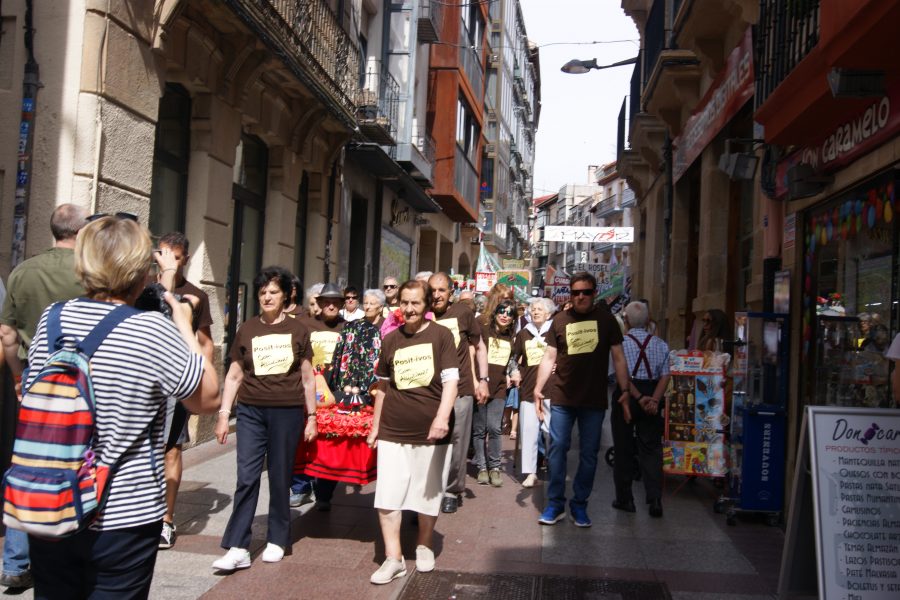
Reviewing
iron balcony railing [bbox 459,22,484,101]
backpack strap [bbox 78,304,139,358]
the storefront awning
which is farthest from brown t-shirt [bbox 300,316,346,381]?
iron balcony railing [bbox 459,22,484,101]

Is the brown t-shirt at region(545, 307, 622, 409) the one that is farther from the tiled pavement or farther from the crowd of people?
the tiled pavement

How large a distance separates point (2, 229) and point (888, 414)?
6.49 metres

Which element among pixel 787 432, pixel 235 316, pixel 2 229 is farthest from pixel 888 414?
pixel 235 316

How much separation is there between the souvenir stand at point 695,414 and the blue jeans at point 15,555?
5.58m

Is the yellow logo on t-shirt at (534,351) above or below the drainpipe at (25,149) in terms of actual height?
below

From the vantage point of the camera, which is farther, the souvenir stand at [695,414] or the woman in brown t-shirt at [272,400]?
the souvenir stand at [695,414]

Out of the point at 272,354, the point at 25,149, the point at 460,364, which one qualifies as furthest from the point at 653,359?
the point at 25,149

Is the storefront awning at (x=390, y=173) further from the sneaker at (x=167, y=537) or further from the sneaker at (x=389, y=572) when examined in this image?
the sneaker at (x=389, y=572)

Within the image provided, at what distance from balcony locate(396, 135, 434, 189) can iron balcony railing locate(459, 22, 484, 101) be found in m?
3.58

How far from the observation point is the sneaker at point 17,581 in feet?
15.6

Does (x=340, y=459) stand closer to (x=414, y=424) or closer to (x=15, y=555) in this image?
(x=414, y=424)

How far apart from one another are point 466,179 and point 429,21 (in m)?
7.46

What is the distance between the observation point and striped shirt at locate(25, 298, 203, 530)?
8.68ft

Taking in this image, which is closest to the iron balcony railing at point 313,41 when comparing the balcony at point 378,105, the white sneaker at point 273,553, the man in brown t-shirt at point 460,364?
the balcony at point 378,105
